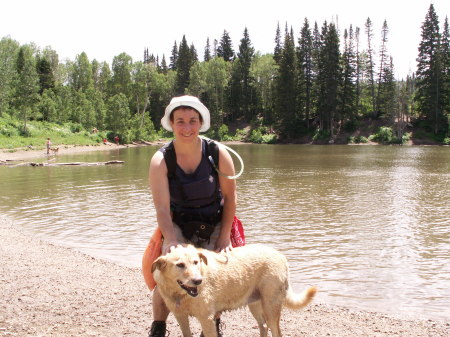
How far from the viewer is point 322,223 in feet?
42.3

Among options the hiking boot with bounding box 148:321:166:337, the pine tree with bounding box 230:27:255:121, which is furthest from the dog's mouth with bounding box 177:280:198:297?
the pine tree with bounding box 230:27:255:121

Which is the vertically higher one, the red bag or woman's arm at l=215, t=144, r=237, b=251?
woman's arm at l=215, t=144, r=237, b=251

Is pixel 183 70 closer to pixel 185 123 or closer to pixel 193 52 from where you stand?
pixel 193 52

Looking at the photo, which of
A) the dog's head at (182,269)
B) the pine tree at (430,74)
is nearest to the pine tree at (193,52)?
the pine tree at (430,74)

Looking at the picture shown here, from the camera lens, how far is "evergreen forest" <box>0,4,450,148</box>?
207 feet

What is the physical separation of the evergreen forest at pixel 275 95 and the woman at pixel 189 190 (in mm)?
46807

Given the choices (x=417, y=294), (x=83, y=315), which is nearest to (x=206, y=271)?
(x=83, y=315)

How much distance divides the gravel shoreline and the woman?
1.42m

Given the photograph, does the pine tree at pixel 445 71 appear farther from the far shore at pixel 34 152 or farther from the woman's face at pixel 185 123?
the woman's face at pixel 185 123

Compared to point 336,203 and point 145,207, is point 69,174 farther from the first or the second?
point 336,203

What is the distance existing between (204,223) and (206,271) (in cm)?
56

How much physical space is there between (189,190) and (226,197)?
1.43 feet

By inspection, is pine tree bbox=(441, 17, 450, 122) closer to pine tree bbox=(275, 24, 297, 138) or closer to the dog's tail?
pine tree bbox=(275, 24, 297, 138)

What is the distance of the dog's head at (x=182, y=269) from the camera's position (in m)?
3.57
